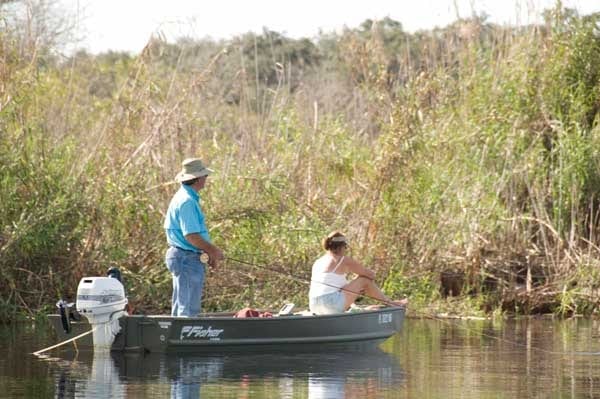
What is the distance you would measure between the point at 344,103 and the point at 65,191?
7099mm

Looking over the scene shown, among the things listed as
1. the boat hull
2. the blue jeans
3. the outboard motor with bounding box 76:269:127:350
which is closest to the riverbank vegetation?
the boat hull

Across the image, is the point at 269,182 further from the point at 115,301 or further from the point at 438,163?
the point at 115,301

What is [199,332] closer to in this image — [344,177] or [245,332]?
[245,332]

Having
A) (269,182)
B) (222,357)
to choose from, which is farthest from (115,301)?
(269,182)

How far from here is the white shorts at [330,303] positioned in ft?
42.7

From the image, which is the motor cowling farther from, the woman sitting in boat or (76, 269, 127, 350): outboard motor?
the woman sitting in boat

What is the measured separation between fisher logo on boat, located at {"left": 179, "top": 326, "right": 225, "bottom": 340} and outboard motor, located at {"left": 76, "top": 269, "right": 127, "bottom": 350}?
0.53m

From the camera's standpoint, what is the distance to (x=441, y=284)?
16.7m

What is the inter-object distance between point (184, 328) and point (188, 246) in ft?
2.26

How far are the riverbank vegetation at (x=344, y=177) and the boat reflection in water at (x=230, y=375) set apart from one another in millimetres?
3186

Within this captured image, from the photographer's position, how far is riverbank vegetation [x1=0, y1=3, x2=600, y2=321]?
50.7 feet

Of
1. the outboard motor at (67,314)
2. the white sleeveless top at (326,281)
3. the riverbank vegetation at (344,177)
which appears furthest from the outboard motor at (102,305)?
the riverbank vegetation at (344,177)

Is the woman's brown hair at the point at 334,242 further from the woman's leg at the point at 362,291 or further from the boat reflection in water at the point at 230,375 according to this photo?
the boat reflection in water at the point at 230,375

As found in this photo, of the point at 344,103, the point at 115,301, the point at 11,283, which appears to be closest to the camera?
the point at 115,301
